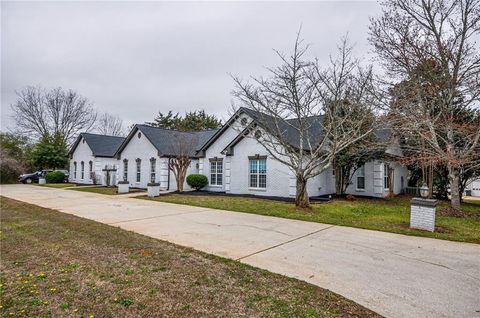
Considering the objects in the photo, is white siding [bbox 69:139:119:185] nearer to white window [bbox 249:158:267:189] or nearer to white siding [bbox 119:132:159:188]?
white siding [bbox 119:132:159:188]

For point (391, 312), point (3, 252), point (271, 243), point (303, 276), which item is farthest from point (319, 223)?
point (3, 252)

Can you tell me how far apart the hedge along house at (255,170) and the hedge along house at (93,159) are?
1202cm

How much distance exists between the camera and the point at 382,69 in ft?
50.0

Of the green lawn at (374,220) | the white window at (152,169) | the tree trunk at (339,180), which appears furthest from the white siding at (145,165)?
the tree trunk at (339,180)

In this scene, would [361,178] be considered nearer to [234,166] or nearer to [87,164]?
[234,166]

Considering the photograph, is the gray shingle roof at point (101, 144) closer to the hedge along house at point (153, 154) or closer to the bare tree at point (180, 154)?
the hedge along house at point (153, 154)

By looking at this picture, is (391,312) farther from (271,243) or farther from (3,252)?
(3,252)

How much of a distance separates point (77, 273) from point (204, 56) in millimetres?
16325

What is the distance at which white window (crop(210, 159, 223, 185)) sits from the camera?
20.8 metres

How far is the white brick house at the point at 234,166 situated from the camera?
696 inches

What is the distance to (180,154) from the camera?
2070 centimetres

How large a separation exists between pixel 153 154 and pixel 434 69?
64.1ft

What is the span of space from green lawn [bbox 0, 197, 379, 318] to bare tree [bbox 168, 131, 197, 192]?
1398cm

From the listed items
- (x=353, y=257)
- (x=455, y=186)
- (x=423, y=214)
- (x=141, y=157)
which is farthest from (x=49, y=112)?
(x=455, y=186)
